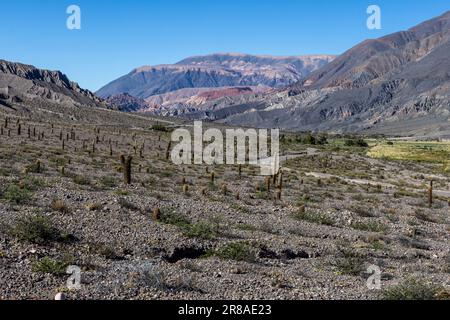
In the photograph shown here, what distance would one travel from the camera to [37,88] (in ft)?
528

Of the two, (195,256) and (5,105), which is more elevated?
(5,105)

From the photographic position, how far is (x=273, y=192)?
91.2 feet

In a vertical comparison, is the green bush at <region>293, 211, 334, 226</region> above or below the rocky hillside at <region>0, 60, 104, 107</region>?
below

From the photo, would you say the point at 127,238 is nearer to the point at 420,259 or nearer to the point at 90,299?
the point at 90,299

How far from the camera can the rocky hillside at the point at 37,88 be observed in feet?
443

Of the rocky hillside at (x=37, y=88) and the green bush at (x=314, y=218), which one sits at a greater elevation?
the rocky hillside at (x=37, y=88)

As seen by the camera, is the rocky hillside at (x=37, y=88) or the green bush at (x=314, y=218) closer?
the green bush at (x=314, y=218)

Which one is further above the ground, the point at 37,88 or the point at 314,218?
the point at 37,88

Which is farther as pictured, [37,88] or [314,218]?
[37,88]

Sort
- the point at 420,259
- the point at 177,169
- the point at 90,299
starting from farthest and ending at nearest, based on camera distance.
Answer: the point at 177,169 → the point at 420,259 → the point at 90,299

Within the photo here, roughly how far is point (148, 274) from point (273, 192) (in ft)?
58.5

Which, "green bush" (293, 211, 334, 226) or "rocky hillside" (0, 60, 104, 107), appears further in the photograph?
"rocky hillside" (0, 60, 104, 107)

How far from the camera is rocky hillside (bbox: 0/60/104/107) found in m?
135
